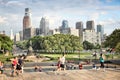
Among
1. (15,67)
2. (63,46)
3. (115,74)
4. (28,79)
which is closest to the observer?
(28,79)

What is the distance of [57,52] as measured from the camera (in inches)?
5896

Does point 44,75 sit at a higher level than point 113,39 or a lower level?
lower

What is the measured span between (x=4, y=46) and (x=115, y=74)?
90706 mm

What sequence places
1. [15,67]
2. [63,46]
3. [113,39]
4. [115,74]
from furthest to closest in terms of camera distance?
[63,46] < [113,39] < [115,74] < [15,67]

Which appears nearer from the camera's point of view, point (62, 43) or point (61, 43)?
point (62, 43)

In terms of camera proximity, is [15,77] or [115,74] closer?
[15,77]

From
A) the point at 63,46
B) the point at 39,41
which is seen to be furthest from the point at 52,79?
the point at 39,41

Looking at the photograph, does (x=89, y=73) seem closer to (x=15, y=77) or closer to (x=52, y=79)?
(x=52, y=79)

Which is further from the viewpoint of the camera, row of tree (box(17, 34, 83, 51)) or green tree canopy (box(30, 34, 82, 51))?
green tree canopy (box(30, 34, 82, 51))

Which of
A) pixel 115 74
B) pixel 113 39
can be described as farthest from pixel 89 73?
pixel 113 39

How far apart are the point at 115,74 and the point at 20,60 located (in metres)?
8.79

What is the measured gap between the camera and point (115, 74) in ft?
89.1

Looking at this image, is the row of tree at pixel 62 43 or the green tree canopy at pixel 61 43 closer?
the row of tree at pixel 62 43

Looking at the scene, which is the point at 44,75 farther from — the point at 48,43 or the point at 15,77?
the point at 48,43
